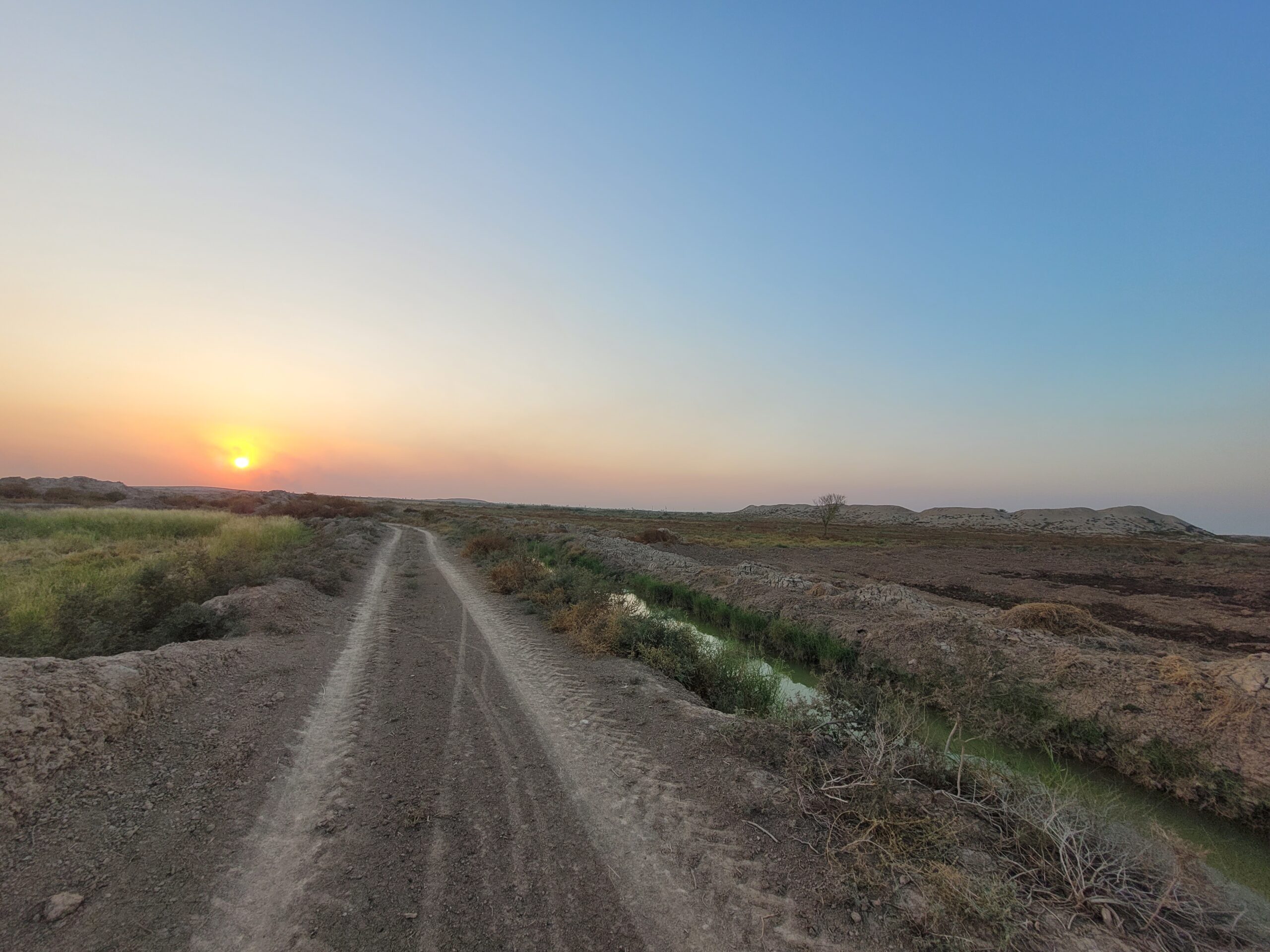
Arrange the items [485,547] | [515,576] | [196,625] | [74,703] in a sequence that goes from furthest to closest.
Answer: [485,547], [515,576], [196,625], [74,703]

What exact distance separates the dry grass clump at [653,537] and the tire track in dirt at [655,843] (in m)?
35.4

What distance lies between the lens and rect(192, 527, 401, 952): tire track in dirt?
3.49m

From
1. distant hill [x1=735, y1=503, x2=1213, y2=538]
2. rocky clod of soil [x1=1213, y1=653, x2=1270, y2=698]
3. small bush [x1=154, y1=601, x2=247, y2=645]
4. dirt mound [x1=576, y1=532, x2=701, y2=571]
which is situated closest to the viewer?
rocky clod of soil [x1=1213, y1=653, x2=1270, y2=698]

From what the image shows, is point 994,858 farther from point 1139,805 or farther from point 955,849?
point 1139,805

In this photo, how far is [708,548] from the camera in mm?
42500

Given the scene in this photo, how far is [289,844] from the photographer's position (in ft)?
14.5

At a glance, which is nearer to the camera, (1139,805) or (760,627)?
(1139,805)

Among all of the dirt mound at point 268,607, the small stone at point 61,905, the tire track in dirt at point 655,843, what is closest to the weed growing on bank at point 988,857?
the tire track in dirt at point 655,843

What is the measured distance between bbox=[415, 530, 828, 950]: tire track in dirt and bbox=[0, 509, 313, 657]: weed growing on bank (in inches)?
294

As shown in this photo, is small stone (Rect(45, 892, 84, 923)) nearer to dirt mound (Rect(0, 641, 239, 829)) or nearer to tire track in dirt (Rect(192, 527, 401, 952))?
tire track in dirt (Rect(192, 527, 401, 952))

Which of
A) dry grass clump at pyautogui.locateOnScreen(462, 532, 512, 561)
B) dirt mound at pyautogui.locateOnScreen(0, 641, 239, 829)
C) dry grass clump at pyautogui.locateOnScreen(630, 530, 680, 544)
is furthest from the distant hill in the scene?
dirt mound at pyautogui.locateOnScreen(0, 641, 239, 829)

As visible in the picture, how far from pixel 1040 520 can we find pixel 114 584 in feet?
576

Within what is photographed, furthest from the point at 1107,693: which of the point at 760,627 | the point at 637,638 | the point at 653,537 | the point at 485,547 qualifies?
the point at 653,537

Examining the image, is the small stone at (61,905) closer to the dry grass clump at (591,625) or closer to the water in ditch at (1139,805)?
the water in ditch at (1139,805)
